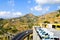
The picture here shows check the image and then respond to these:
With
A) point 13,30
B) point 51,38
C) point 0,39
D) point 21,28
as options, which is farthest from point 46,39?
point 21,28

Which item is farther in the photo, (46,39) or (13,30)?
(13,30)

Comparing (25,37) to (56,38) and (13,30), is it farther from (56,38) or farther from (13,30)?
(56,38)

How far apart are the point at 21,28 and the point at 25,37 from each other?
47809 millimetres

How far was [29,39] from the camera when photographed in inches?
3009

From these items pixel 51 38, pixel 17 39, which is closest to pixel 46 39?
pixel 51 38

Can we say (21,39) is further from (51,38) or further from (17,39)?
(51,38)

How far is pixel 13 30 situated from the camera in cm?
11875

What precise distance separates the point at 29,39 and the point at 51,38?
52507 millimetres

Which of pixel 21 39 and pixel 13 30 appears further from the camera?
pixel 13 30

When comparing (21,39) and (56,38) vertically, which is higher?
(56,38)

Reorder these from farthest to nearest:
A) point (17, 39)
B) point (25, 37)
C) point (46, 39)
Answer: point (25, 37) < point (17, 39) < point (46, 39)

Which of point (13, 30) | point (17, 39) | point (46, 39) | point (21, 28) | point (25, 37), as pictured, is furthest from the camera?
point (21, 28)

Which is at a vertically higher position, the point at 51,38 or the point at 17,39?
the point at 51,38

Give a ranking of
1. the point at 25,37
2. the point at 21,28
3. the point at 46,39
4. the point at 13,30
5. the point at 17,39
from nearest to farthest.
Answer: the point at 46,39 → the point at 17,39 → the point at 25,37 → the point at 13,30 → the point at 21,28
